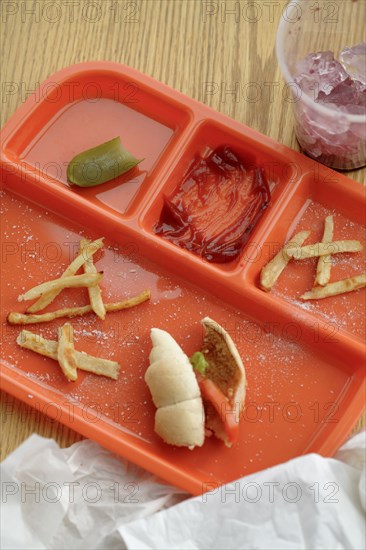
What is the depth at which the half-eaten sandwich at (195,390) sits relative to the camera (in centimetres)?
193

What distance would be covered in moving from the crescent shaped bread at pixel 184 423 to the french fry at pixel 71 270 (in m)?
0.42

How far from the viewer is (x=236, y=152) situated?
2.25 metres

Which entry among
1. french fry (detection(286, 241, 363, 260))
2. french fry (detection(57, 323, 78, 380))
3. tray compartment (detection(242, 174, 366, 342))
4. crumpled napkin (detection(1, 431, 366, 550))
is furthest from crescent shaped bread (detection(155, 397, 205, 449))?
french fry (detection(286, 241, 363, 260))

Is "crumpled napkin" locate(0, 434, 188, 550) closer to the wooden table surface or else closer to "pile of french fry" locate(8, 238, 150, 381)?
"pile of french fry" locate(8, 238, 150, 381)

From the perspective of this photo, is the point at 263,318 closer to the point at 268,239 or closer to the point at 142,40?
the point at 268,239

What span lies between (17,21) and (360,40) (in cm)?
101

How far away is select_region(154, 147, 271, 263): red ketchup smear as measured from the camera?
219 centimetres

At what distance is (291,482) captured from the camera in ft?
6.21

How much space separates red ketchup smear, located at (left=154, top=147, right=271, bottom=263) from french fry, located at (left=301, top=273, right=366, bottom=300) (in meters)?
0.24

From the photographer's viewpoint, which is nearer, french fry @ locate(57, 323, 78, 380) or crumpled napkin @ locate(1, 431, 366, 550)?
crumpled napkin @ locate(1, 431, 366, 550)

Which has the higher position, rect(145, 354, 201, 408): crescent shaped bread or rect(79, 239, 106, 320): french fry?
rect(79, 239, 106, 320): french fry

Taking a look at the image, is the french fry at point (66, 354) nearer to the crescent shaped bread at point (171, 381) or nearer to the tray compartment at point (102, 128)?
the crescent shaped bread at point (171, 381)

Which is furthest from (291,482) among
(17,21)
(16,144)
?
(17,21)

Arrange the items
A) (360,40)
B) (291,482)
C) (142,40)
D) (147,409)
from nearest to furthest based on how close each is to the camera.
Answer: (291,482)
(147,409)
(360,40)
(142,40)
